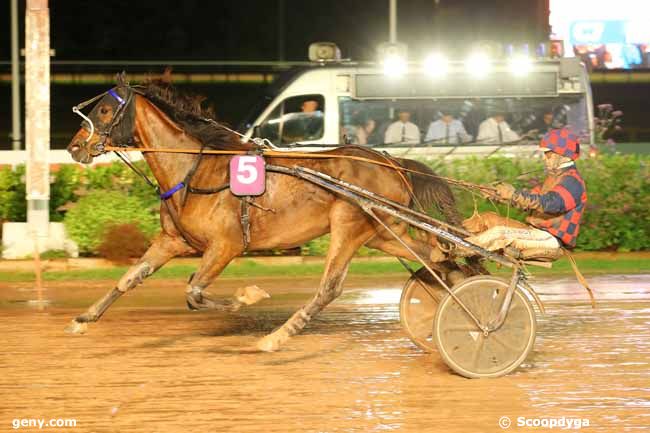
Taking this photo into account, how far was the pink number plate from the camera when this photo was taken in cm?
790

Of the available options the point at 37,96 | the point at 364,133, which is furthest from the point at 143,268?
the point at 364,133

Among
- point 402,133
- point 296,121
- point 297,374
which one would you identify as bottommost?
point 297,374

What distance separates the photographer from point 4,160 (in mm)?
15188

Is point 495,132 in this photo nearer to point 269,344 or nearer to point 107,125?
point 107,125

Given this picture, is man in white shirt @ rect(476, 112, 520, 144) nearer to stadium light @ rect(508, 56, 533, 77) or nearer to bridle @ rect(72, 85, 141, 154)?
stadium light @ rect(508, 56, 533, 77)

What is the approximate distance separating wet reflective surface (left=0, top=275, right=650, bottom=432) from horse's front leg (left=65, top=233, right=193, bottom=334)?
252 millimetres

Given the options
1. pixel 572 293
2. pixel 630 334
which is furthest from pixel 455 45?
pixel 630 334

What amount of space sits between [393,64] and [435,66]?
718 millimetres

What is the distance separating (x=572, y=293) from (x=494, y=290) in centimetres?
417

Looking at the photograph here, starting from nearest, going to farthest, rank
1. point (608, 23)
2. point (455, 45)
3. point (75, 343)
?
point (75, 343) < point (608, 23) < point (455, 45)

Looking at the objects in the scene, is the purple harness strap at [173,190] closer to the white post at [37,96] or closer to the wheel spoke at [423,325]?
the wheel spoke at [423,325]

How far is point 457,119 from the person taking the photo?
16609 mm

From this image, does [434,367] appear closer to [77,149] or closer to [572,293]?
[77,149]

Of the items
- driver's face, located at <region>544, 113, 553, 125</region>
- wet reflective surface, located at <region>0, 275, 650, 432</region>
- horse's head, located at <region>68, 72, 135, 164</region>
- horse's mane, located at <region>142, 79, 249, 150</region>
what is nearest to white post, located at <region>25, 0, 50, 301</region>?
wet reflective surface, located at <region>0, 275, 650, 432</region>
